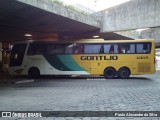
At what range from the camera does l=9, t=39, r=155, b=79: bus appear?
21.8 metres

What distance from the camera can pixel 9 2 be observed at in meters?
15.3

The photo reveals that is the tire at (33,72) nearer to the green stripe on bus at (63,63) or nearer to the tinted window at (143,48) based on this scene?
the green stripe on bus at (63,63)

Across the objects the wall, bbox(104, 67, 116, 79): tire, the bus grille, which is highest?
the wall

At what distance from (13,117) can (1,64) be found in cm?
2842

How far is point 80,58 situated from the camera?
22203mm

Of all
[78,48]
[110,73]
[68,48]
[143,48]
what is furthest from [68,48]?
[143,48]

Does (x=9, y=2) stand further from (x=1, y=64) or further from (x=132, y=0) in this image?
(x=1, y=64)

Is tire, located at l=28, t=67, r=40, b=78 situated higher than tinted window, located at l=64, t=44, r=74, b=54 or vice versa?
tinted window, located at l=64, t=44, r=74, b=54

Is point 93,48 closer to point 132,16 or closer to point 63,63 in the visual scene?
point 63,63

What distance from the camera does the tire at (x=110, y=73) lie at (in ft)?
72.1

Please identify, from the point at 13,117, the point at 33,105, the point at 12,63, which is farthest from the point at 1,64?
the point at 13,117

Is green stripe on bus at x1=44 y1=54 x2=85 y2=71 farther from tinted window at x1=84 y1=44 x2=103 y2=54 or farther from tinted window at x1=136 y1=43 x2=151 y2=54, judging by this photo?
tinted window at x1=136 y1=43 x2=151 y2=54

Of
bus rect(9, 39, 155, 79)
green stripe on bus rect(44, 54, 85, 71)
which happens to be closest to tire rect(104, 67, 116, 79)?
bus rect(9, 39, 155, 79)

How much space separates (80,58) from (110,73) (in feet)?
8.48
